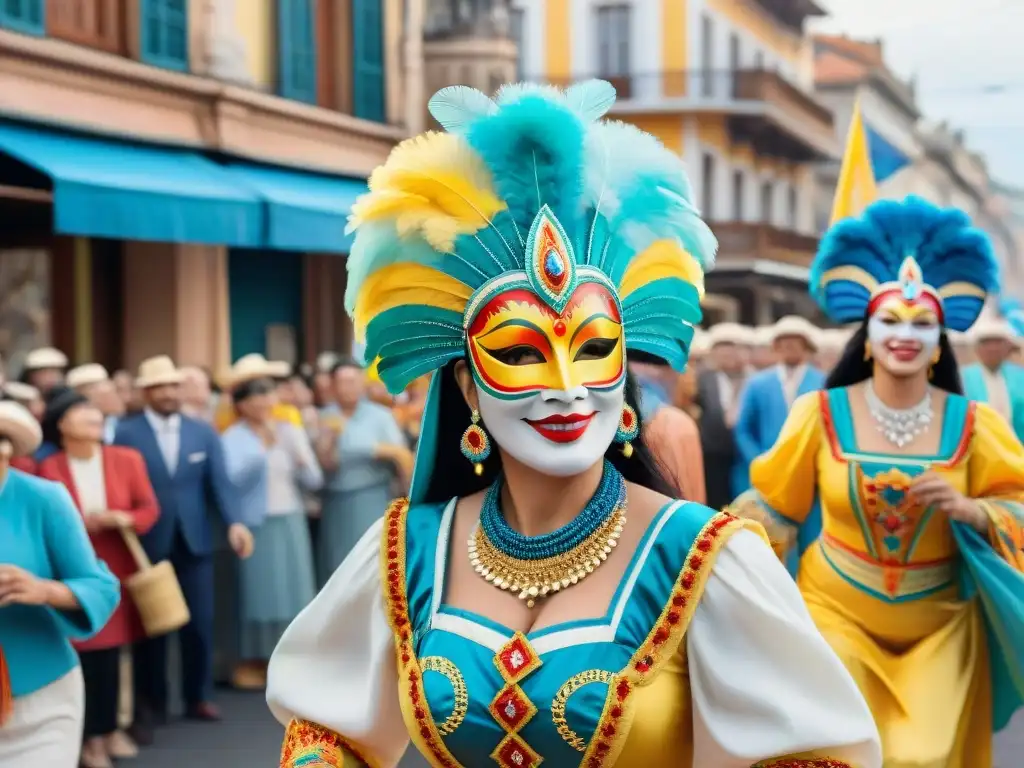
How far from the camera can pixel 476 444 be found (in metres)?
3.30

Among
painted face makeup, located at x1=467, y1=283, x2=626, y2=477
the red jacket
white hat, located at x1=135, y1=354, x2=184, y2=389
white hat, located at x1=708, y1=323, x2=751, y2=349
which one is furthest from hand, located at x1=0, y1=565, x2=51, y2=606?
white hat, located at x1=708, y1=323, x2=751, y2=349

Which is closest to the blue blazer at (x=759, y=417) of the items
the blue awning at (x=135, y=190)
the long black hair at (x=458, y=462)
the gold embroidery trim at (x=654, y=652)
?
the blue awning at (x=135, y=190)

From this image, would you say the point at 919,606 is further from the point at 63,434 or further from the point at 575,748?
the point at 63,434

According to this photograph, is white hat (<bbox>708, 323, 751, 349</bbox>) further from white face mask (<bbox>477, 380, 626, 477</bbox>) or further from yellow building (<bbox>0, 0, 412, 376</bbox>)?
white face mask (<bbox>477, 380, 626, 477</bbox>)

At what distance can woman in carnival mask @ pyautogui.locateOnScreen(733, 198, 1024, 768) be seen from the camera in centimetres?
530

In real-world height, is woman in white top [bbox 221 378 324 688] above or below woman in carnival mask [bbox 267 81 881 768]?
below

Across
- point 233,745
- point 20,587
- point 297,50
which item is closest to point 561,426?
point 20,587

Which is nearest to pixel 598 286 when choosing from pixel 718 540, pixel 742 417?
pixel 718 540

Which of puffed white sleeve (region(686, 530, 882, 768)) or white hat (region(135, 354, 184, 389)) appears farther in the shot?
white hat (region(135, 354, 184, 389))

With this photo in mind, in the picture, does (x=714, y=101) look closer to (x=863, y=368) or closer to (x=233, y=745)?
(x=233, y=745)

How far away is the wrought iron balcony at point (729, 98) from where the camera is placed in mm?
31781

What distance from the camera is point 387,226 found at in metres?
3.28

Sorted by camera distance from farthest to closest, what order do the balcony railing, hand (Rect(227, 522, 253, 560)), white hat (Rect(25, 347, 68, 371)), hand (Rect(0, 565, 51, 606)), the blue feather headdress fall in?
the balcony railing < white hat (Rect(25, 347, 68, 371)) < hand (Rect(227, 522, 253, 560)) < the blue feather headdress < hand (Rect(0, 565, 51, 606))

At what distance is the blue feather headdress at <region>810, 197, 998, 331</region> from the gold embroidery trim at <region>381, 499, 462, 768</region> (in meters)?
2.96
